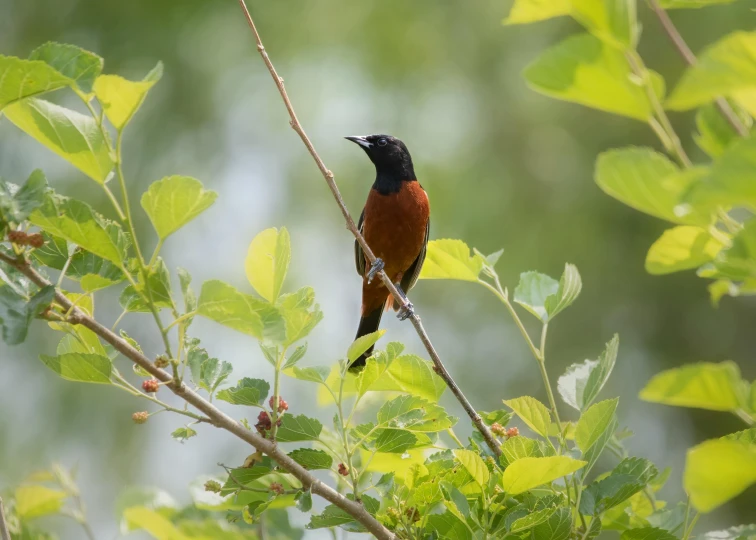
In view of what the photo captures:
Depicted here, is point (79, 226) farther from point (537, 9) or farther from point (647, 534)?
point (647, 534)

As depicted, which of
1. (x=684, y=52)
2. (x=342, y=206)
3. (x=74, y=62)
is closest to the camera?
(x=684, y=52)

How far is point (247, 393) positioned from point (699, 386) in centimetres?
91

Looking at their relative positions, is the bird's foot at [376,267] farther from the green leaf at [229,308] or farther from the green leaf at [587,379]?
the green leaf at [229,308]

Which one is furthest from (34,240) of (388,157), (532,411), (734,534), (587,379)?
(388,157)

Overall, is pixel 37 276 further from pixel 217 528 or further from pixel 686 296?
pixel 686 296

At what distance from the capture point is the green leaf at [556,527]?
4.79 feet

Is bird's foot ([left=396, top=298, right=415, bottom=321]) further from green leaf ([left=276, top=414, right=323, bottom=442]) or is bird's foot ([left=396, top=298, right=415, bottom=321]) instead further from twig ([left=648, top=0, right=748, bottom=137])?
twig ([left=648, top=0, right=748, bottom=137])

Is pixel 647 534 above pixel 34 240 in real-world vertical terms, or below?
below

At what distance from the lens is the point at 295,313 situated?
1.54m

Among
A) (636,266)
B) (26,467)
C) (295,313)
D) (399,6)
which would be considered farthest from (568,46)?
(399,6)

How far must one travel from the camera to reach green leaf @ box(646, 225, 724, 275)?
3.65 feet

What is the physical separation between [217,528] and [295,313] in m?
0.45

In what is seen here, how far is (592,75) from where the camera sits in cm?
102

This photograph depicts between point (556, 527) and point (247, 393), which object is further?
point (247, 393)
